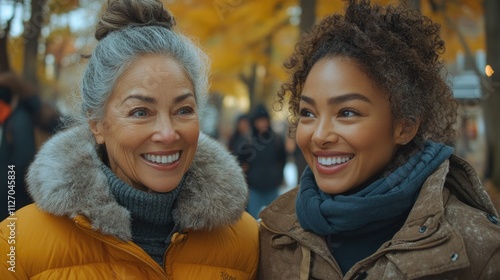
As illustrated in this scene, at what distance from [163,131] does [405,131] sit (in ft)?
3.36

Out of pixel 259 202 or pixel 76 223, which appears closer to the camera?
pixel 76 223

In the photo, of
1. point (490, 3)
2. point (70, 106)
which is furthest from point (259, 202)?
point (70, 106)

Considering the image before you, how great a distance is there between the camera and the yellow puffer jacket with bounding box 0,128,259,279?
2324 mm

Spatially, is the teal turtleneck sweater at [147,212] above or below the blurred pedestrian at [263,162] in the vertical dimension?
above

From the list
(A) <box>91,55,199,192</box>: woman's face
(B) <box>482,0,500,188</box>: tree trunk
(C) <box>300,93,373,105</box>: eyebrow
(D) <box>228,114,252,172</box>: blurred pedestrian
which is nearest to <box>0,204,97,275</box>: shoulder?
(A) <box>91,55,199,192</box>: woman's face

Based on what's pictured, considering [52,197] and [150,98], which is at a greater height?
[150,98]

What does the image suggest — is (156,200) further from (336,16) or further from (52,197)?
(336,16)

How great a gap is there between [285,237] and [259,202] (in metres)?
5.48

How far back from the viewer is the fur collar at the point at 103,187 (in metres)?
2.35

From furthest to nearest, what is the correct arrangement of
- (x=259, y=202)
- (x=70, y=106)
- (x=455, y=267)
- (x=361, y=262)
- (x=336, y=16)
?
(x=259, y=202) → (x=70, y=106) → (x=336, y=16) → (x=361, y=262) → (x=455, y=267)

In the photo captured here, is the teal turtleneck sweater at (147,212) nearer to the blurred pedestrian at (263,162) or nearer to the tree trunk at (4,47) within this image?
the tree trunk at (4,47)

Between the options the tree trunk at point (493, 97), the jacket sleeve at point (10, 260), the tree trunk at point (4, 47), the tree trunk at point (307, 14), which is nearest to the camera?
the jacket sleeve at point (10, 260)

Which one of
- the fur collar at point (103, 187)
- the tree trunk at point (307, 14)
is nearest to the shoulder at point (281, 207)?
the fur collar at point (103, 187)

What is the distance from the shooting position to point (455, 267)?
2092 mm
